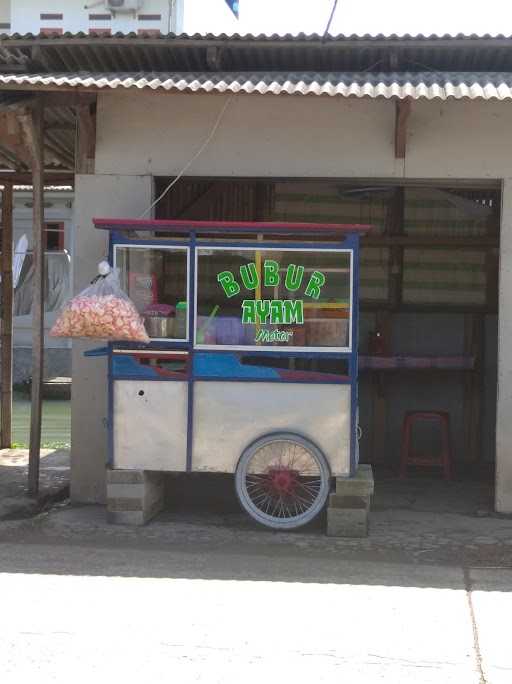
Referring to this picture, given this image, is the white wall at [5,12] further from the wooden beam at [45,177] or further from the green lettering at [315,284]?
the green lettering at [315,284]

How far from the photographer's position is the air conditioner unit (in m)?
27.5

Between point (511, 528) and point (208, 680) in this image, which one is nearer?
point (208, 680)

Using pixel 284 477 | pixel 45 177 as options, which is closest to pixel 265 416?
pixel 284 477

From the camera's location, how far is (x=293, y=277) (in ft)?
22.7

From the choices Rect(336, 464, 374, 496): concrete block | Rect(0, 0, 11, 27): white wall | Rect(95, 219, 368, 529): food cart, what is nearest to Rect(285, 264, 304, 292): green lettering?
Rect(95, 219, 368, 529): food cart

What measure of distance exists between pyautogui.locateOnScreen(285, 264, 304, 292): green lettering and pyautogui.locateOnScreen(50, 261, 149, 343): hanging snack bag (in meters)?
1.15

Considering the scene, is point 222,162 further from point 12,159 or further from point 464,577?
point 464,577

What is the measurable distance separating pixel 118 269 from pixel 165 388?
0.97 m

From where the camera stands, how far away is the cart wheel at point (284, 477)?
695 cm

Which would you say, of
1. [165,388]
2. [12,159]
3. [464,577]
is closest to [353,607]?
[464,577]

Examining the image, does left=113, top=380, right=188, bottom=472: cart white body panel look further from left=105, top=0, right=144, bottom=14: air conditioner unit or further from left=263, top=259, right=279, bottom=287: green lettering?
left=105, top=0, right=144, bottom=14: air conditioner unit

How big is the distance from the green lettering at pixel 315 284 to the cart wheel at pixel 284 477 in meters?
1.07

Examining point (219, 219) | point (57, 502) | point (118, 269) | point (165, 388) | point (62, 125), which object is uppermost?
point (62, 125)

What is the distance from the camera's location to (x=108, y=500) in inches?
281
